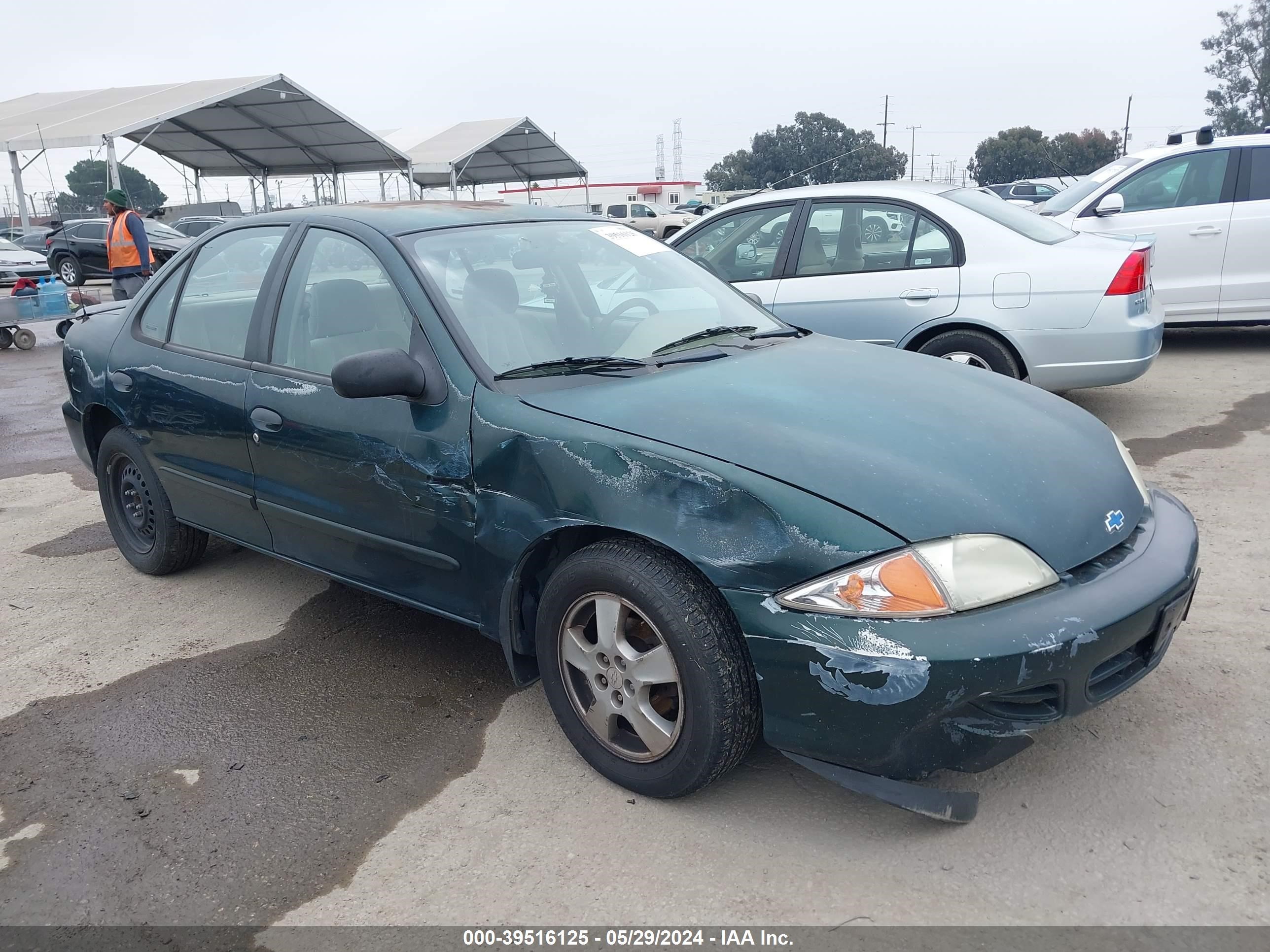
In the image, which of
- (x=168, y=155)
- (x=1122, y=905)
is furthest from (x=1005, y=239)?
(x=168, y=155)

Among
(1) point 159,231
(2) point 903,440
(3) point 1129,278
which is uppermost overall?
(1) point 159,231

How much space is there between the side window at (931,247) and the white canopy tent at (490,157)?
26.1 meters

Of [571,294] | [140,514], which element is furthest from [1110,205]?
[140,514]

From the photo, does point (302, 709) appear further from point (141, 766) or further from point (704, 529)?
point (704, 529)

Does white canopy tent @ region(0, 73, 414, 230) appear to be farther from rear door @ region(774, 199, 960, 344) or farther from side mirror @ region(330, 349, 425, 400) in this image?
side mirror @ region(330, 349, 425, 400)

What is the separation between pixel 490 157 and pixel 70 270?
14.3 m

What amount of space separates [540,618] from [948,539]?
1.11 metres

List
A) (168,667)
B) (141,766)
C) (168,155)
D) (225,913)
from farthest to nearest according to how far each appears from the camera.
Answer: (168,155) → (168,667) → (141,766) → (225,913)

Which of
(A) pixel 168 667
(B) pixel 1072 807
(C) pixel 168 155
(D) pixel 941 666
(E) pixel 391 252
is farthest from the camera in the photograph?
(C) pixel 168 155

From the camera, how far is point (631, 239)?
3.87 meters

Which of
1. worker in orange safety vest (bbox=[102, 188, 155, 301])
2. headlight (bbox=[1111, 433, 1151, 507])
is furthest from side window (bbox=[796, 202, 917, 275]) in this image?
worker in orange safety vest (bbox=[102, 188, 155, 301])

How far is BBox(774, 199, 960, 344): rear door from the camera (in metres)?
5.75

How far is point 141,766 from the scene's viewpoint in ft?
9.68

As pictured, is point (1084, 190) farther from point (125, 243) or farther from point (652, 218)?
point (652, 218)
